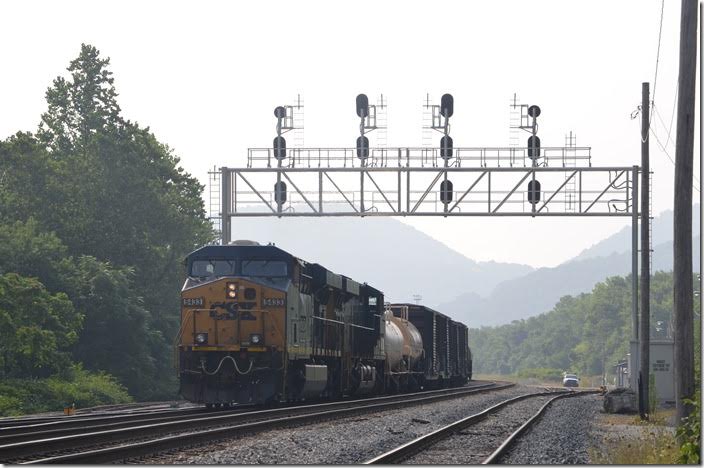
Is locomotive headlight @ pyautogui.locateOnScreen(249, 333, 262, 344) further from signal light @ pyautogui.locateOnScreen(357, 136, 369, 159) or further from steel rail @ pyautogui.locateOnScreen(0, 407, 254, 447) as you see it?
signal light @ pyautogui.locateOnScreen(357, 136, 369, 159)

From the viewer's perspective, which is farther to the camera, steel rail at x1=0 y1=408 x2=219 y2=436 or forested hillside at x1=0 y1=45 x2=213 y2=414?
forested hillside at x1=0 y1=45 x2=213 y2=414

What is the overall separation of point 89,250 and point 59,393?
17.7 metres

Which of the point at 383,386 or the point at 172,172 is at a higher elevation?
the point at 172,172

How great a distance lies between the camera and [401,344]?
46781 mm

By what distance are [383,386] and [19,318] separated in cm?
1357

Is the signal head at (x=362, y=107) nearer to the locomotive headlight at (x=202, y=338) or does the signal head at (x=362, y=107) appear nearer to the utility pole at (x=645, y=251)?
the utility pole at (x=645, y=251)

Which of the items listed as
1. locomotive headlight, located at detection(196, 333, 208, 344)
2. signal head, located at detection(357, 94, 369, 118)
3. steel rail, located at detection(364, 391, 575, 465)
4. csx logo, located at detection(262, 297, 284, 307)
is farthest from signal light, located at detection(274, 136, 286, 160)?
steel rail, located at detection(364, 391, 575, 465)

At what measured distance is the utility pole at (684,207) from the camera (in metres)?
19.7

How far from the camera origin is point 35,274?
50.0m

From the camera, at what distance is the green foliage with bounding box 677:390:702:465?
16.9 meters

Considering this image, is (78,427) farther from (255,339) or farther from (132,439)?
(255,339)

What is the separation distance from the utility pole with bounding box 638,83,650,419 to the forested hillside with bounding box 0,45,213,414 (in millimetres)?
19535

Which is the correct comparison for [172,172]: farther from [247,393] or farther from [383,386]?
[247,393]

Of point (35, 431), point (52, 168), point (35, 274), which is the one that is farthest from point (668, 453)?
point (52, 168)
